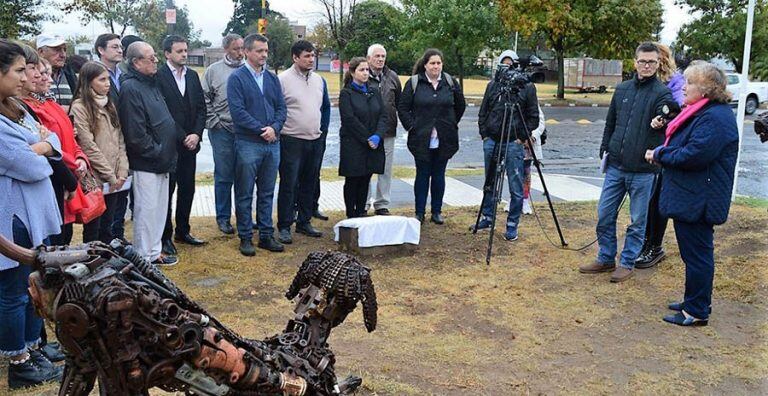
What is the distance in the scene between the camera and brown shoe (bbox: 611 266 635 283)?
579 centimetres

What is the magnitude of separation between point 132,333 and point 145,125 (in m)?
3.59

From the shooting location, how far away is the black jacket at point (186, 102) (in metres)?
6.16

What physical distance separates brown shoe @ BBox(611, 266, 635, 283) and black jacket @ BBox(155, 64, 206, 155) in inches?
154

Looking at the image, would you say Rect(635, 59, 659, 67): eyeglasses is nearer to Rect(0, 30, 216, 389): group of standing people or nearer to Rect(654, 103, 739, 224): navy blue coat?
Rect(654, 103, 739, 224): navy blue coat

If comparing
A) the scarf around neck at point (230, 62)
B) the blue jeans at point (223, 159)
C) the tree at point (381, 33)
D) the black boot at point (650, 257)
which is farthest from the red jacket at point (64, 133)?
the tree at point (381, 33)

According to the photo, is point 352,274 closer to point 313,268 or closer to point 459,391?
point 313,268

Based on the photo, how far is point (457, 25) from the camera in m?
31.5

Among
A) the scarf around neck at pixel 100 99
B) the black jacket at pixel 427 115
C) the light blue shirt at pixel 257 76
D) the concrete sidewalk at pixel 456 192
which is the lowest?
the concrete sidewalk at pixel 456 192

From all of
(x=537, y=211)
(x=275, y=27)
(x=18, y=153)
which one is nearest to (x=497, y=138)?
(x=537, y=211)

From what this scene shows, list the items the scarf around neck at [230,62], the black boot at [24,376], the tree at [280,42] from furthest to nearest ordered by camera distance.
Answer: the tree at [280,42], the scarf around neck at [230,62], the black boot at [24,376]

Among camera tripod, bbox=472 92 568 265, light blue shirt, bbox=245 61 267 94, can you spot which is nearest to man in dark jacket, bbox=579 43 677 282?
camera tripod, bbox=472 92 568 265

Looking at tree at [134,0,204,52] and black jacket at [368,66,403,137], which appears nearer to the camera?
black jacket at [368,66,403,137]

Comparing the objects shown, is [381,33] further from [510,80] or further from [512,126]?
[510,80]

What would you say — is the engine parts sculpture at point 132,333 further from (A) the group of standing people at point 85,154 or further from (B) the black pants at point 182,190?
(B) the black pants at point 182,190
